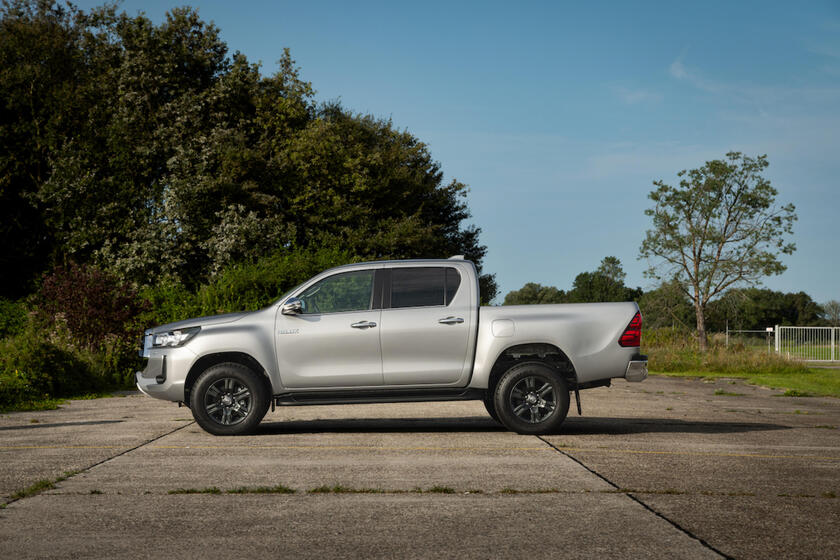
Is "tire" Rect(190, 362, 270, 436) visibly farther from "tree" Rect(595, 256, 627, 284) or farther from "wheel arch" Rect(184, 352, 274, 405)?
"tree" Rect(595, 256, 627, 284)

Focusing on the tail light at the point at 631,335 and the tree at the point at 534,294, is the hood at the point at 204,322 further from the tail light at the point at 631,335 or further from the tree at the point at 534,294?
the tree at the point at 534,294

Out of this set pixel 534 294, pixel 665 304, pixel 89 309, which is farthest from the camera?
pixel 534 294

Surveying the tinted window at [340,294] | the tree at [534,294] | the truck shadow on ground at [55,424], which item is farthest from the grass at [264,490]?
the tree at [534,294]

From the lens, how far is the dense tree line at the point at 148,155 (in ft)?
116

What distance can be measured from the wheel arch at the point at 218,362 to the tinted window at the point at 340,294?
0.89 m

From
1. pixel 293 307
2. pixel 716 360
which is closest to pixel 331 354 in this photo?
pixel 293 307

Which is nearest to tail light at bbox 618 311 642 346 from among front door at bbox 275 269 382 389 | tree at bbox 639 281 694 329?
front door at bbox 275 269 382 389

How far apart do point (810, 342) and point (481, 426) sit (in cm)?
3608

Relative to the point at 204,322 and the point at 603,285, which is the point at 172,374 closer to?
the point at 204,322

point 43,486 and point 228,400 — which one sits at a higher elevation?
point 228,400

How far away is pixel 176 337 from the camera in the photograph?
35.4ft

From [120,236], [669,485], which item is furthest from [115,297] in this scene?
[669,485]

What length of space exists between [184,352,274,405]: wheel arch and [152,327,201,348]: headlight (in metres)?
0.31

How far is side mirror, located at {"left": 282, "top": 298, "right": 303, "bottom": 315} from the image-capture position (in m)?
10.7
